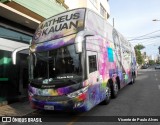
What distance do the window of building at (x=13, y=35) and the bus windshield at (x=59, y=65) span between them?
449cm

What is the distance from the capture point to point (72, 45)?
812 cm

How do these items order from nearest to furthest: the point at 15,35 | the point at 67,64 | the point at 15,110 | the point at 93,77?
the point at 67,64 < the point at 93,77 < the point at 15,110 < the point at 15,35

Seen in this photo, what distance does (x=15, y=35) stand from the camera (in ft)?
44.4

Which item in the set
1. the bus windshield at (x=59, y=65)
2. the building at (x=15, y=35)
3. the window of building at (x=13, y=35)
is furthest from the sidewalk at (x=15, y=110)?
the window of building at (x=13, y=35)

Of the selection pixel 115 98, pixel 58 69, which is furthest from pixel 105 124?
pixel 115 98

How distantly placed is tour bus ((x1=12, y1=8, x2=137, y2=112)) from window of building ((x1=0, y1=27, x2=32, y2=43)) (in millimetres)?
3520

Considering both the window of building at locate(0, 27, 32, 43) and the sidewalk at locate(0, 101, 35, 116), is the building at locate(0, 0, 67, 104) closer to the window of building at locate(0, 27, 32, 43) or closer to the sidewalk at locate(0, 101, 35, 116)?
the window of building at locate(0, 27, 32, 43)

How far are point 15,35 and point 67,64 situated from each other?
634 cm

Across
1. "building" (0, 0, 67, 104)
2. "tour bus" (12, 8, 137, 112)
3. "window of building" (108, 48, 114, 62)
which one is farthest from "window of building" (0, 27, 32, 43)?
"window of building" (108, 48, 114, 62)

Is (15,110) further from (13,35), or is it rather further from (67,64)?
(13,35)

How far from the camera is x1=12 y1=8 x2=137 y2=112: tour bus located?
A: 7.91 m

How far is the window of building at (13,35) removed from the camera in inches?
489

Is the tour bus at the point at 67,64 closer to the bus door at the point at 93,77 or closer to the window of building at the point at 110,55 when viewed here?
the bus door at the point at 93,77

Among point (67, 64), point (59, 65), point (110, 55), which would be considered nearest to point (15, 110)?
point (59, 65)
